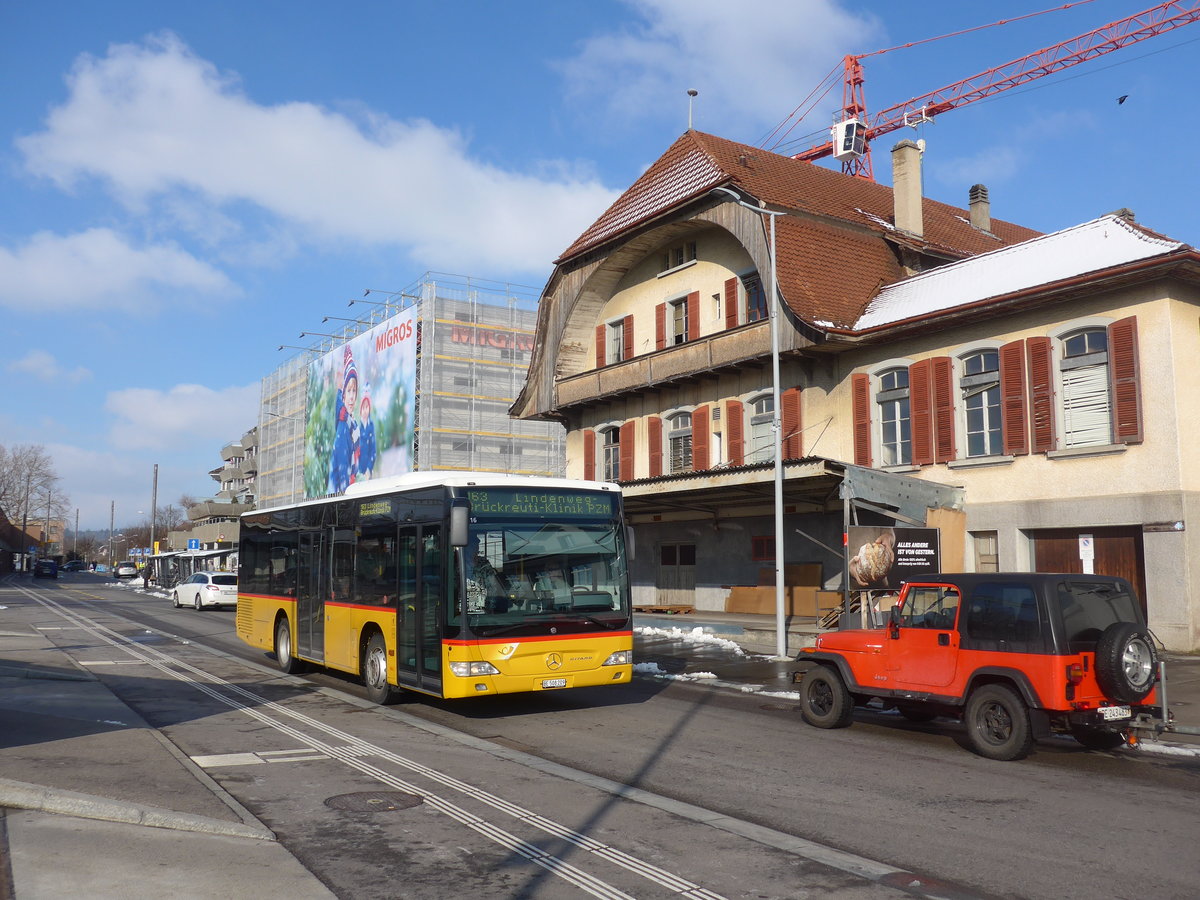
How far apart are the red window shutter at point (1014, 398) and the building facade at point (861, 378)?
0.14ft

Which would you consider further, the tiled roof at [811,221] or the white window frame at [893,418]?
the tiled roof at [811,221]

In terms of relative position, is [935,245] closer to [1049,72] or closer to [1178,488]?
[1178,488]

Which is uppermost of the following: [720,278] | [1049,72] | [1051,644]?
[1049,72]

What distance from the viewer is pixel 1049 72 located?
66062 mm

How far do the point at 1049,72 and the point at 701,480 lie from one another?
54596mm

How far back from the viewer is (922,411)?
A: 77.7 feet

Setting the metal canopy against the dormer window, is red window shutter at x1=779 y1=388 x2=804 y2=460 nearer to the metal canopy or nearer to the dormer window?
the metal canopy

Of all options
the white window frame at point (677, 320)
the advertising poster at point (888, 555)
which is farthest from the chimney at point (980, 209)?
the advertising poster at point (888, 555)

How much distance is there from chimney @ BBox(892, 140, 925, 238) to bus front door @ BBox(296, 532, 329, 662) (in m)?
21.1

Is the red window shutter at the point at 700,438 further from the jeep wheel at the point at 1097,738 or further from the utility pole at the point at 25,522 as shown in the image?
the utility pole at the point at 25,522

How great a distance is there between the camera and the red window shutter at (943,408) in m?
23.0

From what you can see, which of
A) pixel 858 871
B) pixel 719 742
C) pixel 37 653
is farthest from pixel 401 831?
pixel 37 653

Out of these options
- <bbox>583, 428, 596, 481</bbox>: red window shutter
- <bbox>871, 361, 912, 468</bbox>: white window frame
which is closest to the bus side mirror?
<bbox>871, 361, 912, 468</bbox>: white window frame

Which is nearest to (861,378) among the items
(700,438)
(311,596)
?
(700,438)
